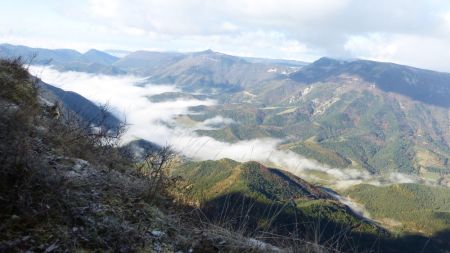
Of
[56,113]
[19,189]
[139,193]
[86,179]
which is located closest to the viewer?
[19,189]

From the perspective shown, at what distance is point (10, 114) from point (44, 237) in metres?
2.67

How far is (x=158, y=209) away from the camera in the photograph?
6434 mm

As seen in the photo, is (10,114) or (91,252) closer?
(91,252)

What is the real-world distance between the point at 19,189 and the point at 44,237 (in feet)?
2.26

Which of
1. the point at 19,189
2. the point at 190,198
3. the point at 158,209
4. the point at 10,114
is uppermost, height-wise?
the point at 10,114

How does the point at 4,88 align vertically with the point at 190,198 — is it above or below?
above

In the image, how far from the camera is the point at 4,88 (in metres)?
8.85

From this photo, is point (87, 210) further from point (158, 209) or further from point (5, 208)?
point (158, 209)

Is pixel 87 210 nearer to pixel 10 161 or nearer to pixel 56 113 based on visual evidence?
pixel 10 161

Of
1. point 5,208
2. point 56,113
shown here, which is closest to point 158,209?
point 5,208

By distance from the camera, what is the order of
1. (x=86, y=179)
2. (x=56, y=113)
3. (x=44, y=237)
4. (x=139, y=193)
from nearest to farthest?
(x=44, y=237) → (x=86, y=179) → (x=139, y=193) → (x=56, y=113)

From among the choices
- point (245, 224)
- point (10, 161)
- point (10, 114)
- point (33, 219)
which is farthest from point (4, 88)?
point (245, 224)

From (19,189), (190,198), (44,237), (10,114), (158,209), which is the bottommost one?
(190,198)

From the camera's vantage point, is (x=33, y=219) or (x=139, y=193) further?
(x=139, y=193)
